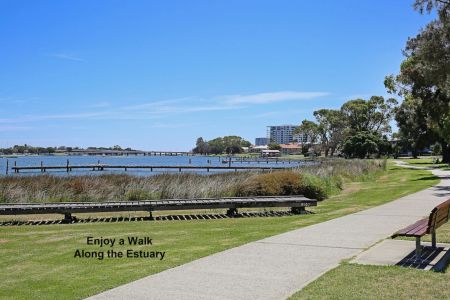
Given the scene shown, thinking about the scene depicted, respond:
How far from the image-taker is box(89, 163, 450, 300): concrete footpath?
250 inches

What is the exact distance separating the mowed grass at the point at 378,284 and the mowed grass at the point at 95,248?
252 centimetres

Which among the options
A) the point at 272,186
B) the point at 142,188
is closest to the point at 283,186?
the point at 272,186

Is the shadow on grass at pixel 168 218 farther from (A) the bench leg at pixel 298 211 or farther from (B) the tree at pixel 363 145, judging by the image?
(B) the tree at pixel 363 145

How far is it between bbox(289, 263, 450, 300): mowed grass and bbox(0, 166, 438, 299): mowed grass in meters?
2.52

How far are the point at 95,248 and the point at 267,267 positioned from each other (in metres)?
3.77

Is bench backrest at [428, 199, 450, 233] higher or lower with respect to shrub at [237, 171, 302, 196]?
higher

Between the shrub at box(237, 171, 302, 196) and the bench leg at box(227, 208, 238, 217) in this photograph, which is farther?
the shrub at box(237, 171, 302, 196)

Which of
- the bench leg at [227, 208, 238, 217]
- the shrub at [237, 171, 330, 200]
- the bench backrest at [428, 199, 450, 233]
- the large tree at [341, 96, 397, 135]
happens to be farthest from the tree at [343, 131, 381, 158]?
the bench backrest at [428, 199, 450, 233]

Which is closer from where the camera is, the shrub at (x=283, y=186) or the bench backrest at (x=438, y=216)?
the bench backrest at (x=438, y=216)

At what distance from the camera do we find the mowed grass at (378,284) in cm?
606

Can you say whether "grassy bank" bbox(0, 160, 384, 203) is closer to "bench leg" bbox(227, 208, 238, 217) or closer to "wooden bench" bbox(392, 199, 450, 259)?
"bench leg" bbox(227, 208, 238, 217)

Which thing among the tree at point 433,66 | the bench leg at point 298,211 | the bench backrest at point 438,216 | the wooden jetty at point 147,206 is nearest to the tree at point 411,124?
the tree at point 433,66

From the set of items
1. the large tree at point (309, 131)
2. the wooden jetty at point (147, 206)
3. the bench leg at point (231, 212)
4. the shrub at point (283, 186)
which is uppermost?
the large tree at point (309, 131)

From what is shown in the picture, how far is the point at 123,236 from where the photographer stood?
11352mm
